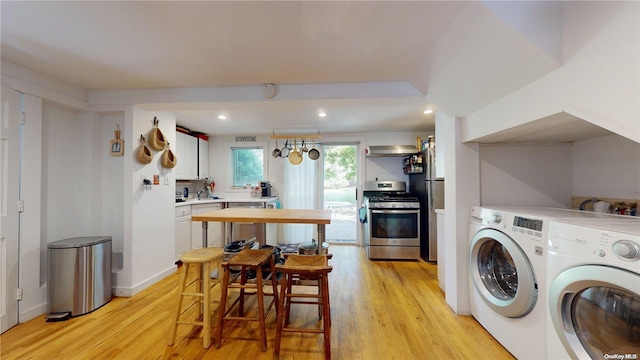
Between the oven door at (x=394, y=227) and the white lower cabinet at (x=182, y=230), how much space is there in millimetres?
2657

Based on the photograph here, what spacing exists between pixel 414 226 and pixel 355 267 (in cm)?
109

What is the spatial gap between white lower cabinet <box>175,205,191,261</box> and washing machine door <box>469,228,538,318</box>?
11.1ft

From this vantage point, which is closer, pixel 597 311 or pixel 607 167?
pixel 597 311

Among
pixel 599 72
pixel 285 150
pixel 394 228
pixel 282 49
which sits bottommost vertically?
pixel 394 228

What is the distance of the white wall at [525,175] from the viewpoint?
1936mm

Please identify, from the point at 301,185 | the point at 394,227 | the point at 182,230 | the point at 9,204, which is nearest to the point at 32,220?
the point at 9,204

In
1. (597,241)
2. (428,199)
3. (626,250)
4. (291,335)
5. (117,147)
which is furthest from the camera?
(428,199)

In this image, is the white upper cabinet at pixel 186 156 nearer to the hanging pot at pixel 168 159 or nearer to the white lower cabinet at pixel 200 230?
the white lower cabinet at pixel 200 230

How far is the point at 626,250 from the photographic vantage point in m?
0.86

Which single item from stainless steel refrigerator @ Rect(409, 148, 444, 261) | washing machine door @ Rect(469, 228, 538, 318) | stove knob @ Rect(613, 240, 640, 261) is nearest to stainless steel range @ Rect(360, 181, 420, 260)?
stainless steel refrigerator @ Rect(409, 148, 444, 261)

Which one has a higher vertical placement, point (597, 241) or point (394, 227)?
point (597, 241)

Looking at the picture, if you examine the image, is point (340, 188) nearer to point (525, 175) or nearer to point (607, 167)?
point (525, 175)

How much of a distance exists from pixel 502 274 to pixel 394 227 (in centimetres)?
180

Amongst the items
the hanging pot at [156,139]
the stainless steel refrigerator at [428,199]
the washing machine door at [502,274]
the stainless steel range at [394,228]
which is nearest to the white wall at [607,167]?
the washing machine door at [502,274]
